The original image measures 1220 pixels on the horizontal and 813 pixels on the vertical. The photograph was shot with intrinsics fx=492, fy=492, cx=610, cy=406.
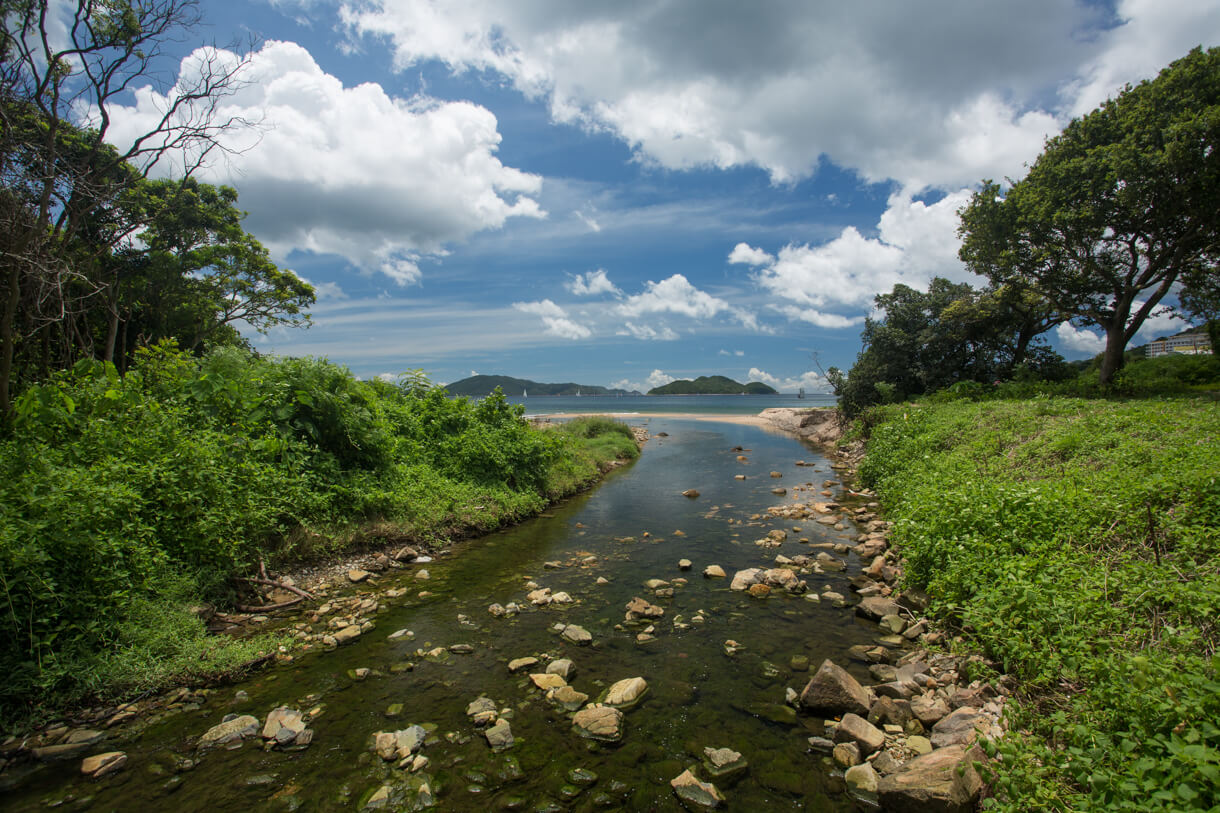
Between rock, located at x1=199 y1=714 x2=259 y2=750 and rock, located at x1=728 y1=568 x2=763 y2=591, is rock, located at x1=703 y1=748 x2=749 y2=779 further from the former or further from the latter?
rock, located at x1=199 y1=714 x2=259 y2=750

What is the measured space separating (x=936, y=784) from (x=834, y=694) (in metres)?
1.77

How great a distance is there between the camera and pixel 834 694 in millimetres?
6270

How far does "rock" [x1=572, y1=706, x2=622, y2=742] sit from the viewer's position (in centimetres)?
595

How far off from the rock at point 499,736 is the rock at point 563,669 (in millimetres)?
1276

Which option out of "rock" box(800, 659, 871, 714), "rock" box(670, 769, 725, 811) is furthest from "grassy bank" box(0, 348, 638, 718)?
"rock" box(800, 659, 871, 714)

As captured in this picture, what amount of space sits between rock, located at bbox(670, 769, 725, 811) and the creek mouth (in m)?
0.12

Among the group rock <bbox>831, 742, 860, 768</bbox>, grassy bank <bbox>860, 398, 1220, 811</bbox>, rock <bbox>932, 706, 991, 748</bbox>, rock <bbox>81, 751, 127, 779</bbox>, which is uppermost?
grassy bank <bbox>860, 398, 1220, 811</bbox>

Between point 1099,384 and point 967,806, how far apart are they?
30729 mm

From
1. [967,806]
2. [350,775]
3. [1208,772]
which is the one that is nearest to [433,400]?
[350,775]

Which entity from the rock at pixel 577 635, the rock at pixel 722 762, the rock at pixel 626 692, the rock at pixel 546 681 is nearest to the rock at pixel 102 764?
the rock at pixel 546 681

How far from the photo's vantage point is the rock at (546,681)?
689cm

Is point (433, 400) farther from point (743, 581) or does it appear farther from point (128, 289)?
point (128, 289)

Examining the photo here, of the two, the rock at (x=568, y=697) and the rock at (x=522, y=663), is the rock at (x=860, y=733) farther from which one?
the rock at (x=522, y=663)

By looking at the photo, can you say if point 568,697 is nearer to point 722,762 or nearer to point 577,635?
point 577,635
